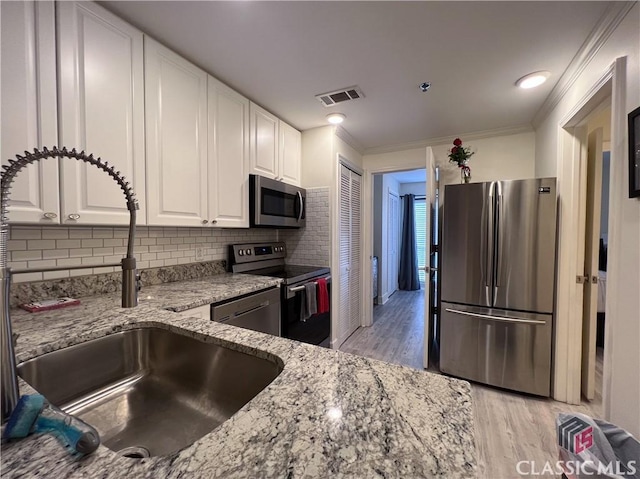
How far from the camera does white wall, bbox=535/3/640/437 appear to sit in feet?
3.80

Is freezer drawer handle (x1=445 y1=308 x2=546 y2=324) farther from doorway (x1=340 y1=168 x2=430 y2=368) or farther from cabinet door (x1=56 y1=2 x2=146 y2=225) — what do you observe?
cabinet door (x1=56 y1=2 x2=146 y2=225)

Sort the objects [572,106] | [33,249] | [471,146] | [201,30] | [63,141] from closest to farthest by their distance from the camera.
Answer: [63,141], [33,249], [201,30], [572,106], [471,146]

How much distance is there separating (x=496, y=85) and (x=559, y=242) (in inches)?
49.5

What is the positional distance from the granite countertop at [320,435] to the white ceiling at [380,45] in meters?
1.57

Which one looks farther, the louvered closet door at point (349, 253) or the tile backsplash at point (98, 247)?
the louvered closet door at point (349, 253)

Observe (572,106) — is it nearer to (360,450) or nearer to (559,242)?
(559,242)

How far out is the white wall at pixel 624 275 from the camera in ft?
3.80

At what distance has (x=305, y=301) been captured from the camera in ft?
7.39

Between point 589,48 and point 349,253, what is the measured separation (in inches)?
93.2

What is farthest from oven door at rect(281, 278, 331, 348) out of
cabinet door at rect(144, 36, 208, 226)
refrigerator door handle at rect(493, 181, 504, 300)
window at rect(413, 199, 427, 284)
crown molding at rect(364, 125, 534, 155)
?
window at rect(413, 199, 427, 284)

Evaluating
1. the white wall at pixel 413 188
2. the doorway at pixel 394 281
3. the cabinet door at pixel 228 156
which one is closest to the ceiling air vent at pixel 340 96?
the cabinet door at pixel 228 156

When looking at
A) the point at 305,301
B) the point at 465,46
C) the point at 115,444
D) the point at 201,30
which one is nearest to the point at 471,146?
the point at 465,46

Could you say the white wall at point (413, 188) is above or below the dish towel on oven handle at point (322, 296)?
above

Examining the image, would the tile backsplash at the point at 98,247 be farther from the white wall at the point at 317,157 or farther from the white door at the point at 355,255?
the white door at the point at 355,255
